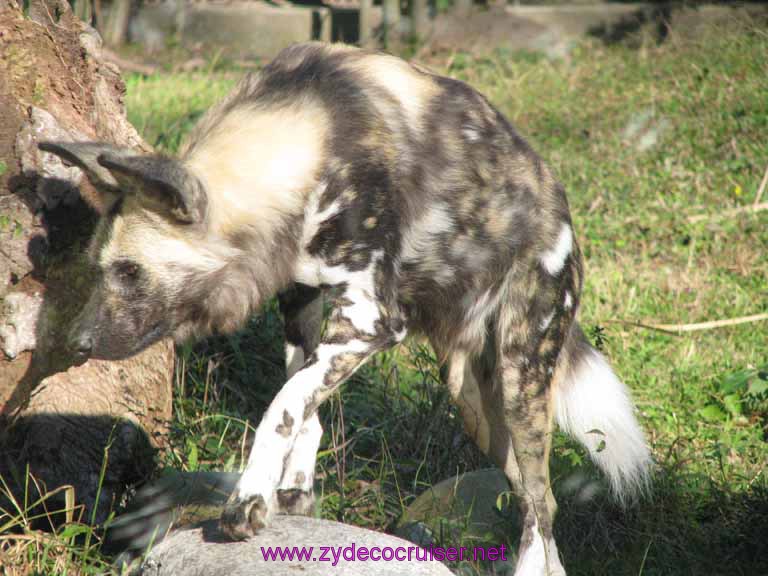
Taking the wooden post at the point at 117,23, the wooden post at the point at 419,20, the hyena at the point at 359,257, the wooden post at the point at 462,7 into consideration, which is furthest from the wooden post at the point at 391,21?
the hyena at the point at 359,257

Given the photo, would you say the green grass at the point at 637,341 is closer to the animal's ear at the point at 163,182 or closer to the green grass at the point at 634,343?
the green grass at the point at 634,343

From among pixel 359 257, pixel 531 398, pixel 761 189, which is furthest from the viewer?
pixel 761 189

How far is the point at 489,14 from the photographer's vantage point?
7.68m

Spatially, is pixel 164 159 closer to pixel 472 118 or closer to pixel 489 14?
pixel 472 118

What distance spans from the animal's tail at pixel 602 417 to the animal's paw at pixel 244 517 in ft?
3.63

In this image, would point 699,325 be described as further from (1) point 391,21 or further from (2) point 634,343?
(1) point 391,21

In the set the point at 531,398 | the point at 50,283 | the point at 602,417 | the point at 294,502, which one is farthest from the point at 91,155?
the point at 602,417

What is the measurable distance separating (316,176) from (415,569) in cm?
98

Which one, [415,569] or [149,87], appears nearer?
[415,569]

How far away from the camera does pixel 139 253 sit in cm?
245

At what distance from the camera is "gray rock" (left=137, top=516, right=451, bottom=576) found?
2.21m

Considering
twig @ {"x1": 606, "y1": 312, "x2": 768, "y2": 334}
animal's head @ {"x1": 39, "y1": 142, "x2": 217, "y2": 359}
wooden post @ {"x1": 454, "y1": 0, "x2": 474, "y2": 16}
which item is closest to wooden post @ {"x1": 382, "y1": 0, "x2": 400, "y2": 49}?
wooden post @ {"x1": 454, "y1": 0, "x2": 474, "y2": 16}

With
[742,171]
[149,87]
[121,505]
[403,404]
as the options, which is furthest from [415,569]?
[149,87]

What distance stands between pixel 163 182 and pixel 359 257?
22.0 inches
